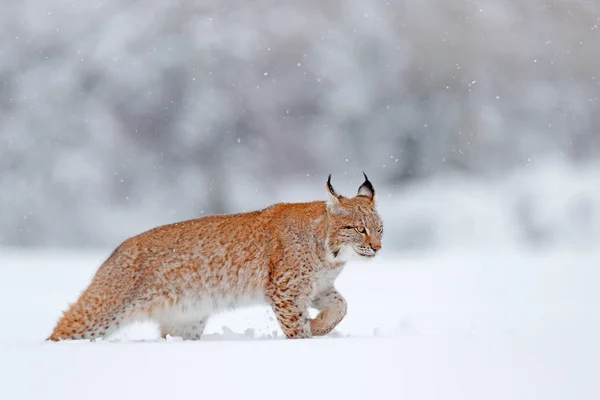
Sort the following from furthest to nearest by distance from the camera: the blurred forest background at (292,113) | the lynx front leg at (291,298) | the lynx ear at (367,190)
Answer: the blurred forest background at (292,113)
the lynx ear at (367,190)
the lynx front leg at (291,298)

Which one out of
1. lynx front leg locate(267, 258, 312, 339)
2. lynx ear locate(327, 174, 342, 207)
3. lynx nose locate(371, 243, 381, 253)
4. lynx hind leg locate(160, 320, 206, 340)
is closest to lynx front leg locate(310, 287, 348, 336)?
lynx front leg locate(267, 258, 312, 339)

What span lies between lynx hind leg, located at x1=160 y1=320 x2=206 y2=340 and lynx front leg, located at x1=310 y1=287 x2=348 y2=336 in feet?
3.70

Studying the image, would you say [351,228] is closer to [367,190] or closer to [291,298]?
[367,190]

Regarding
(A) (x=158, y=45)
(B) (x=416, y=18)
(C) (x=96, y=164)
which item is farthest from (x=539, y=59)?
(C) (x=96, y=164)

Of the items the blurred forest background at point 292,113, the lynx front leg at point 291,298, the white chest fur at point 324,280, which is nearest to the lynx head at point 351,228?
the white chest fur at point 324,280

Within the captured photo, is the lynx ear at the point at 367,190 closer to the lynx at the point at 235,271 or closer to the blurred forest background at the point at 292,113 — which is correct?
the lynx at the point at 235,271

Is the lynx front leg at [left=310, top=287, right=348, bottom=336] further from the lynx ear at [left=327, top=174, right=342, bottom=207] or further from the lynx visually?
the lynx ear at [left=327, top=174, right=342, bottom=207]

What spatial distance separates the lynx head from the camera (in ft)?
26.8

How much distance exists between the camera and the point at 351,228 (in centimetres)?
823

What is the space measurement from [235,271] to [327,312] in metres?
0.92

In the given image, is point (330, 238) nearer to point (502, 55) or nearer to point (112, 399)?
point (112, 399)

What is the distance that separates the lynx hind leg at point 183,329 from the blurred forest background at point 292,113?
16628 millimetres

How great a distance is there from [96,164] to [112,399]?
2421 cm

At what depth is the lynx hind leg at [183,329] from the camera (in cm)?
868
